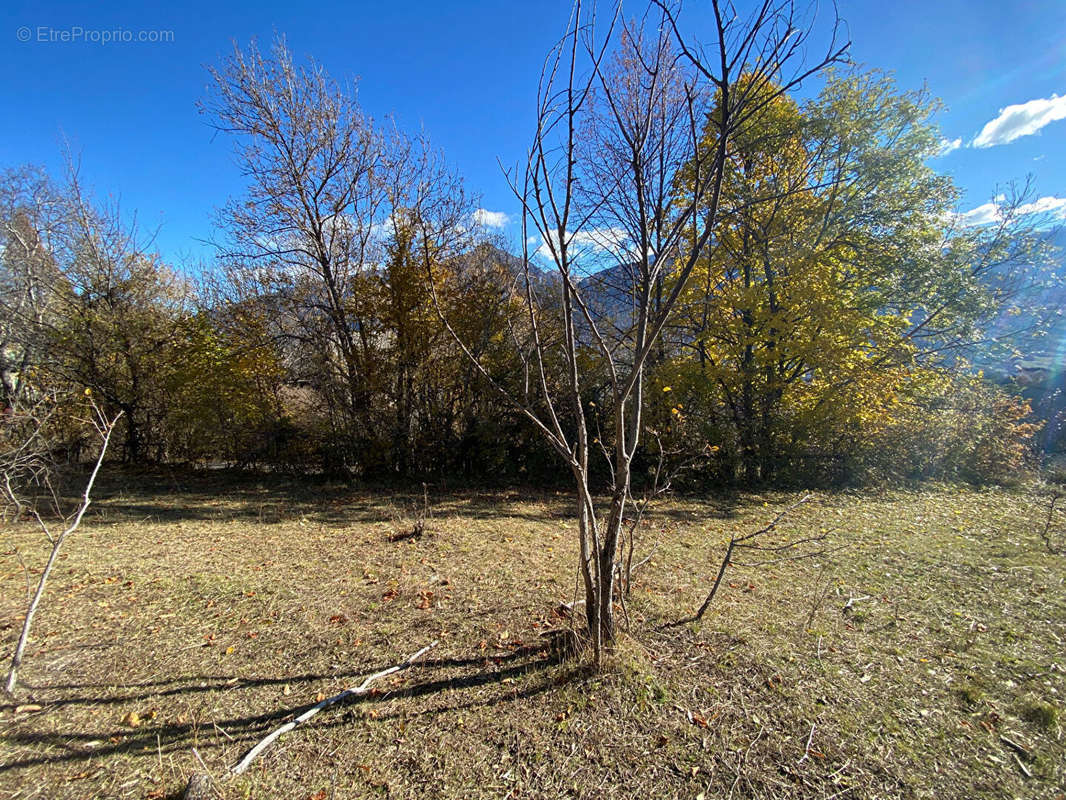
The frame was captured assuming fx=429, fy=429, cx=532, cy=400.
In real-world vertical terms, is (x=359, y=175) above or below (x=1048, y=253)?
above

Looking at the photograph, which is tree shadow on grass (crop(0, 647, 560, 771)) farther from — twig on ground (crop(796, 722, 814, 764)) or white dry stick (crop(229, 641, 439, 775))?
twig on ground (crop(796, 722, 814, 764))

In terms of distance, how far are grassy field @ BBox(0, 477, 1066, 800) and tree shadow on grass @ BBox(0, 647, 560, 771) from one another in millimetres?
13

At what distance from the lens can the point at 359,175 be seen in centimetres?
902

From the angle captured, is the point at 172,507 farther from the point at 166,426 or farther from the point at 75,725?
the point at 75,725

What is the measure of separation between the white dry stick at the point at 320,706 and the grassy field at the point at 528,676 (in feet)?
0.15

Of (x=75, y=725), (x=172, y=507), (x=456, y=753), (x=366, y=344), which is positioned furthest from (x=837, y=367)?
(x=172, y=507)

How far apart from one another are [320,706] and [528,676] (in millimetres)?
1114

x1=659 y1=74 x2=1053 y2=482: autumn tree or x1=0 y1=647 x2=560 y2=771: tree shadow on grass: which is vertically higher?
x1=659 y1=74 x2=1053 y2=482: autumn tree

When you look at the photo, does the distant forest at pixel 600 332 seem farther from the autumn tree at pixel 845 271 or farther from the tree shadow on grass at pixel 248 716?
the tree shadow on grass at pixel 248 716

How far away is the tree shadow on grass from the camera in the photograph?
204cm

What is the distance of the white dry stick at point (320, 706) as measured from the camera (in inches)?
73.8

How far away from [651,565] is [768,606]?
1161 mm

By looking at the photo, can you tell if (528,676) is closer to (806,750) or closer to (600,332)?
(806,750)

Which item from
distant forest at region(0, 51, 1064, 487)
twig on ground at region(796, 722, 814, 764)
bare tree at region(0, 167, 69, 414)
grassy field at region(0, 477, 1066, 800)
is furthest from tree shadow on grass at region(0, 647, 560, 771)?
bare tree at region(0, 167, 69, 414)
